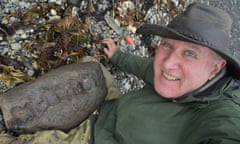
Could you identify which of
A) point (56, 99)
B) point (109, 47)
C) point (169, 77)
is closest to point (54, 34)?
point (109, 47)

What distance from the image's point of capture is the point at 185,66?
2588 mm

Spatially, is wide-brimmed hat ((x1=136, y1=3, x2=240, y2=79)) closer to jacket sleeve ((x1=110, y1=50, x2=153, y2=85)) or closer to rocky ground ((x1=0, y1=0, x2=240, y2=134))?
jacket sleeve ((x1=110, y1=50, x2=153, y2=85))

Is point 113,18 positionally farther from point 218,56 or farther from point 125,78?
point 218,56

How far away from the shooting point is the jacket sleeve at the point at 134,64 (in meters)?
3.41

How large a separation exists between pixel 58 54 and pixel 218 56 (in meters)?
1.57

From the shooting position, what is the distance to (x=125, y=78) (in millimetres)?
3967

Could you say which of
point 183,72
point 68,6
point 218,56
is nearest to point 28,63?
point 68,6

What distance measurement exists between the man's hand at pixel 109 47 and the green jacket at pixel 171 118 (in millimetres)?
487

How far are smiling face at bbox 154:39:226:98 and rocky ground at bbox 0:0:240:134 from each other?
3.85 ft

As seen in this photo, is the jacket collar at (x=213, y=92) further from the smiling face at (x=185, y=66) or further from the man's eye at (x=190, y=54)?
the man's eye at (x=190, y=54)

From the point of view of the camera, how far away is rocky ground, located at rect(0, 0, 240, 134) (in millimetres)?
3369

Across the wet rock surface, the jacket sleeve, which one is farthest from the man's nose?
the wet rock surface

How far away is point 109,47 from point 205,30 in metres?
1.41

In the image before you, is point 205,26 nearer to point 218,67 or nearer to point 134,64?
point 218,67
